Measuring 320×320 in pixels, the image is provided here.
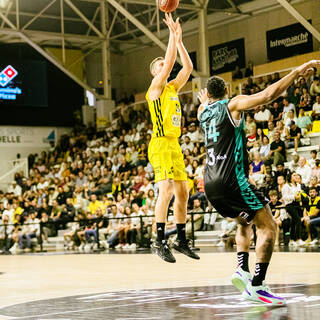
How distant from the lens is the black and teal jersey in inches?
221

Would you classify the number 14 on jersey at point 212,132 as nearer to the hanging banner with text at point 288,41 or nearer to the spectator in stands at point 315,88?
the spectator in stands at point 315,88

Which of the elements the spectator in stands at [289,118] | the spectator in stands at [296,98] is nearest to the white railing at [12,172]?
the spectator in stands at [296,98]

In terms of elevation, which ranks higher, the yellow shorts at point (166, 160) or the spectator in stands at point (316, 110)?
the spectator in stands at point (316, 110)

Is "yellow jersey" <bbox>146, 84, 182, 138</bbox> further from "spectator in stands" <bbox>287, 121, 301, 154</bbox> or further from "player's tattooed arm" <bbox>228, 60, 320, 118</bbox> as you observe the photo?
"spectator in stands" <bbox>287, 121, 301, 154</bbox>

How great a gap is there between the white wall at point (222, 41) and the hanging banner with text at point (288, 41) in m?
0.26

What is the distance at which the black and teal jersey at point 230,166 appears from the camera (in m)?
5.62

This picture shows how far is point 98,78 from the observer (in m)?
29.6

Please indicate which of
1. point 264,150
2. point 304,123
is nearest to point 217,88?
point 264,150

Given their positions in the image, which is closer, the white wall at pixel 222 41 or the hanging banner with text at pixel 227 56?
the white wall at pixel 222 41

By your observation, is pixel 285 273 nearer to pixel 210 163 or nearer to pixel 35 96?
pixel 210 163

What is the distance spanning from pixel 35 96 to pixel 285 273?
21.0 metres

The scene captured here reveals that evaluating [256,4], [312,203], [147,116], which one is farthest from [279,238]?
[256,4]

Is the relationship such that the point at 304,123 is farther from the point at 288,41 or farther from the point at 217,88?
the point at 217,88

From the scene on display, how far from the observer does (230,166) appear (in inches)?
222
